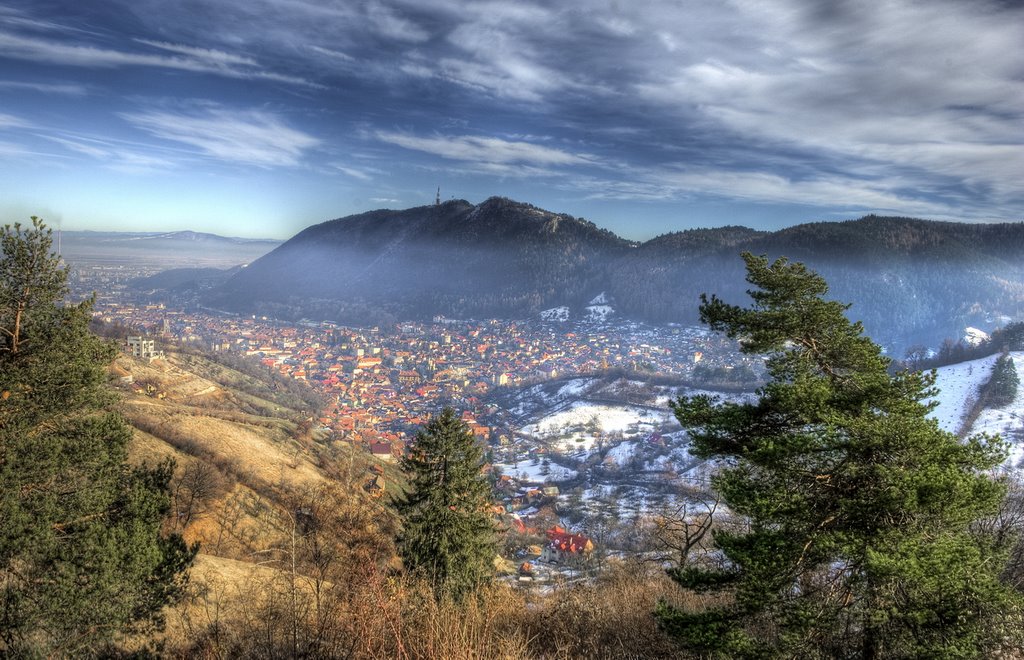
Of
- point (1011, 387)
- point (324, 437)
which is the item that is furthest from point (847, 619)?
point (1011, 387)

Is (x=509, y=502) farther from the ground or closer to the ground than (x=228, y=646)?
closer to the ground

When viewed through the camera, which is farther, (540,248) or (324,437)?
(540,248)

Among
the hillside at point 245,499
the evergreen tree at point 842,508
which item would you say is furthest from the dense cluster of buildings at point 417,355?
the evergreen tree at point 842,508

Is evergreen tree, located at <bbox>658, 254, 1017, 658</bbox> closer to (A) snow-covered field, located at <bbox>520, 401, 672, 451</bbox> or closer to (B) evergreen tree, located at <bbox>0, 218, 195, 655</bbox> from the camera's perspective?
(B) evergreen tree, located at <bbox>0, 218, 195, 655</bbox>

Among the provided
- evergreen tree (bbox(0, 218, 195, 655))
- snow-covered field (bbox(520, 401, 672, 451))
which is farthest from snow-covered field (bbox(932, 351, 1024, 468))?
evergreen tree (bbox(0, 218, 195, 655))

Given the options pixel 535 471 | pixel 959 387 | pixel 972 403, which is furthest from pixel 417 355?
pixel 972 403

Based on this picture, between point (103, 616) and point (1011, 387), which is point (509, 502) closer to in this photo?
point (103, 616)
